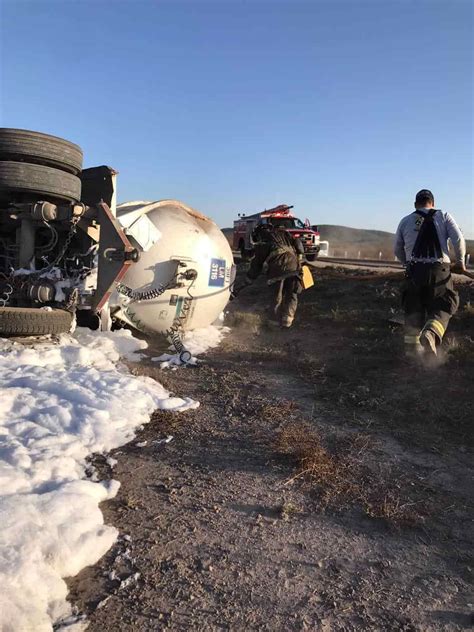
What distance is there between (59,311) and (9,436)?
2.30 metres

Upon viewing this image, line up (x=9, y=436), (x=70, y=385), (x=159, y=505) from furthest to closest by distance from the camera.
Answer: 1. (x=70, y=385)
2. (x=9, y=436)
3. (x=159, y=505)

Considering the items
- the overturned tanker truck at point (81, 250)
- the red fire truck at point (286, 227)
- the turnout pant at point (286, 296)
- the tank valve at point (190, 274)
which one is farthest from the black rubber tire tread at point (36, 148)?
the red fire truck at point (286, 227)

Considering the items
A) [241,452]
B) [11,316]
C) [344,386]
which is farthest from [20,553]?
[344,386]

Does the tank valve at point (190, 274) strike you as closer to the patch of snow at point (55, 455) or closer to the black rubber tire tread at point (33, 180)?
the patch of snow at point (55, 455)

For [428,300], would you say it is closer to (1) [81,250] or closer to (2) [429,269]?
(2) [429,269]

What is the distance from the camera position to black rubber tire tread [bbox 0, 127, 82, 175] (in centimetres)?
559

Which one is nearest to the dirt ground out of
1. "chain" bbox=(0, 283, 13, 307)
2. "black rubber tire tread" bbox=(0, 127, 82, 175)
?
"chain" bbox=(0, 283, 13, 307)

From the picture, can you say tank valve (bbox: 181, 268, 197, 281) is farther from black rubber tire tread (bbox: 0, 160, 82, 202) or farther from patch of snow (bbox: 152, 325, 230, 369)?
black rubber tire tread (bbox: 0, 160, 82, 202)

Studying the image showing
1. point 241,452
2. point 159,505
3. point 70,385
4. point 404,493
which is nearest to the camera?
point 159,505

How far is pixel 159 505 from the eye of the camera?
3096 millimetres

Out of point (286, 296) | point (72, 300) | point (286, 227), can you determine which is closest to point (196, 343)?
point (72, 300)

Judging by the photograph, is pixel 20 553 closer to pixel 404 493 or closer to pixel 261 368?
pixel 404 493

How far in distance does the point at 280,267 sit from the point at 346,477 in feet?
18.8

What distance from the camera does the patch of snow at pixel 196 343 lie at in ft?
20.7
